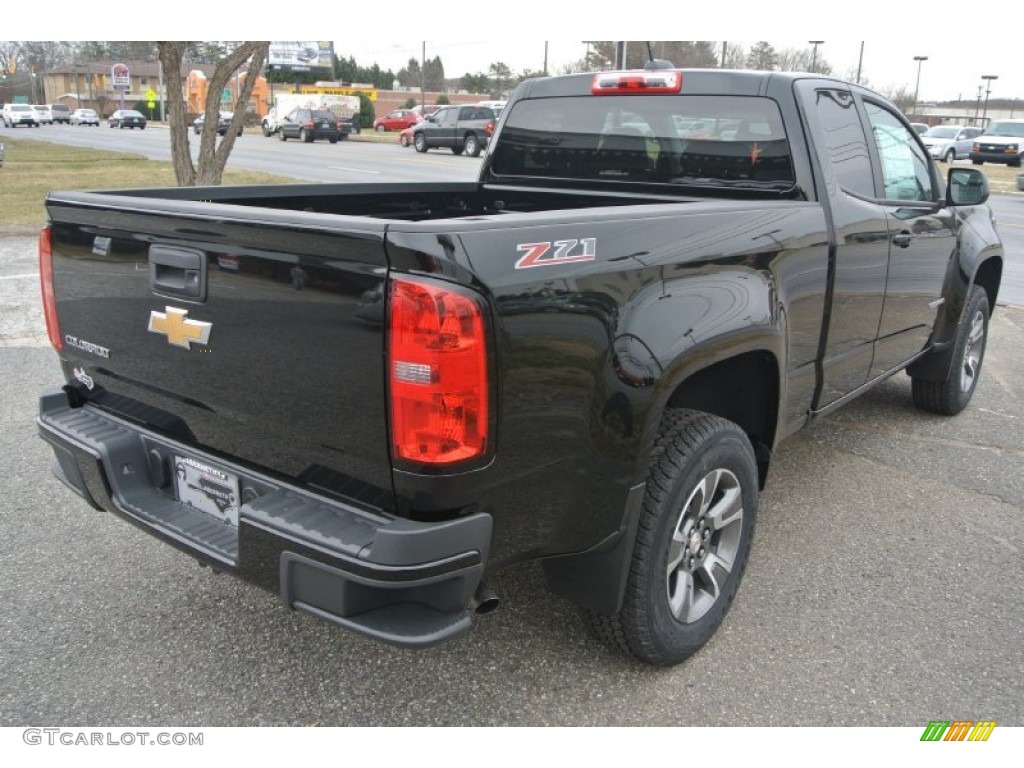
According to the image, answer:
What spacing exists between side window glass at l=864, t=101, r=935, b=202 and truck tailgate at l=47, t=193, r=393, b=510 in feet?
9.69

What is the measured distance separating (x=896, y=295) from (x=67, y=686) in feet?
12.2

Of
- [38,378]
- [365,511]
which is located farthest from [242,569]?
[38,378]

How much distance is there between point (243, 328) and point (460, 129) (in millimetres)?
30485

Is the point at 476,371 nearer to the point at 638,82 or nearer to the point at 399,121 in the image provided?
the point at 638,82

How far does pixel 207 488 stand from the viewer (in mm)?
2547

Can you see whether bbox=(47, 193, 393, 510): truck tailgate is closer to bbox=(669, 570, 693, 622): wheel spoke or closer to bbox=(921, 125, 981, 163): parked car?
bbox=(669, 570, 693, 622): wheel spoke

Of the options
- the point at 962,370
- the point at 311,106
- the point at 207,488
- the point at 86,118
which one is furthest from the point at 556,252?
the point at 86,118

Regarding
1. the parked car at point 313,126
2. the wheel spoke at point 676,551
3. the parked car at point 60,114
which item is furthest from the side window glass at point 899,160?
the parked car at point 60,114

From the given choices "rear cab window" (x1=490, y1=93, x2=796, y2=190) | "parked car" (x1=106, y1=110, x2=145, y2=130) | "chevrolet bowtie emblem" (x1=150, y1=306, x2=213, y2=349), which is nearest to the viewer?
"chevrolet bowtie emblem" (x1=150, y1=306, x2=213, y2=349)

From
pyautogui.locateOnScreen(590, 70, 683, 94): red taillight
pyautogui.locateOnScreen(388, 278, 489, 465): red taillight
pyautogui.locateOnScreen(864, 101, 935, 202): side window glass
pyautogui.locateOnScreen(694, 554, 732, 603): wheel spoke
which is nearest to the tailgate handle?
pyautogui.locateOnScreen(388, 278, 489, 465): red taillight

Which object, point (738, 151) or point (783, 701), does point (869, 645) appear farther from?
point (738, 151)

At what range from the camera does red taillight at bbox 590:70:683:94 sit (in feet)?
12.4

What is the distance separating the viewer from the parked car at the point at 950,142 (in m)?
33.5
